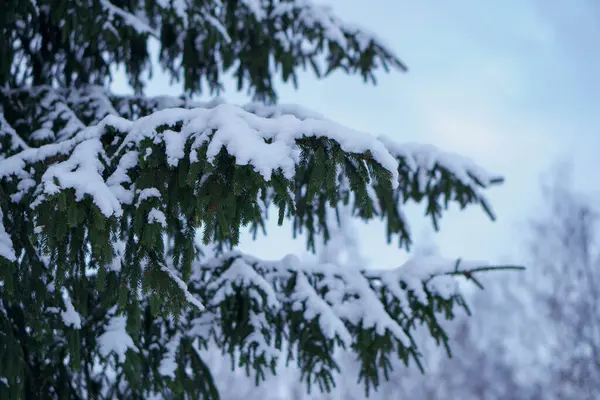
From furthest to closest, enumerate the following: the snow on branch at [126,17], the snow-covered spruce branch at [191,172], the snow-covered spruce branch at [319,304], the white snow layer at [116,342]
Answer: the snow on branch at [126,17], the snow-covered spruce branch at [319,304], the white snow layer at [116,342], the snow-covered spruce branch at [191,172]

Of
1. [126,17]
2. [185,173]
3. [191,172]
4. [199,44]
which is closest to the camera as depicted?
[191,172]

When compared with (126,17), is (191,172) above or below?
below

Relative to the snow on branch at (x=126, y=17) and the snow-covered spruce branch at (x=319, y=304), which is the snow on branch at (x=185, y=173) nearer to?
the snow-covered spruce branch at (x=319, y=304)

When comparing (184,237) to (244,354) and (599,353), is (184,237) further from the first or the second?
(599,353)

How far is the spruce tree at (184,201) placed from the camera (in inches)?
83.4

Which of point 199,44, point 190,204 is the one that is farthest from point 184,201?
point 199,44

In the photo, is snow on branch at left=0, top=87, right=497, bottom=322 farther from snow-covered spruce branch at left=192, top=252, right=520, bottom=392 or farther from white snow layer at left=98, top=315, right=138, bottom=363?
snow-covered spruce branch at left=192, top=252, right=520, bottom=392

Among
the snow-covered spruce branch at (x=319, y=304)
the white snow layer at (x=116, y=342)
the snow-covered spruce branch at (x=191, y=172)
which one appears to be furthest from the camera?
the snow-covered spruce branch at (x=319, y=304)

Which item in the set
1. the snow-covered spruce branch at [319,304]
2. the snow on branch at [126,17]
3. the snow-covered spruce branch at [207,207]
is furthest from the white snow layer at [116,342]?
the snow on branch at [126,17]

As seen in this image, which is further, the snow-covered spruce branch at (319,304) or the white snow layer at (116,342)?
the snow-covered spruce branch at (319,304)

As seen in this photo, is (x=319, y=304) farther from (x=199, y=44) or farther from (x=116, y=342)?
(x=199, y=44)

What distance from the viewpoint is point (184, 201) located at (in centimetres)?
227

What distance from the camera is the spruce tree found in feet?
6.95

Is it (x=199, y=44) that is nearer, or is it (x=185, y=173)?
(x=185, y=173)
